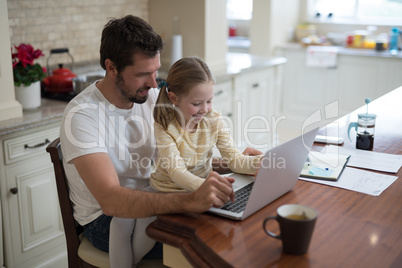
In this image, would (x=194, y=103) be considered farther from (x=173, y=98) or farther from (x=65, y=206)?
(x=65, y=206)

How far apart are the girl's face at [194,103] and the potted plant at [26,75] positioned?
1316 mm

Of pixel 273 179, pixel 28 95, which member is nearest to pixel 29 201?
pixel 28 95

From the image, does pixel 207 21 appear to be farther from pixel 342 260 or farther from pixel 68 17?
pixel 342 260

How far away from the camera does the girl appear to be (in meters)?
1.67

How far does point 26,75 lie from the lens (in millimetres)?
2727

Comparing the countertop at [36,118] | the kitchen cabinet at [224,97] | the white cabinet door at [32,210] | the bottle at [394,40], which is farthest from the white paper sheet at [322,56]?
the white cabinet door at [32,210]

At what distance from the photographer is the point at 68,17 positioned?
137 inches

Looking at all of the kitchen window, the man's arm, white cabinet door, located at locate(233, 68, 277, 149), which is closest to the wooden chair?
the man's arm

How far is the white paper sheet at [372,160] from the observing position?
5.89 feet

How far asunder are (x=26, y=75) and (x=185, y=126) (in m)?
1.38

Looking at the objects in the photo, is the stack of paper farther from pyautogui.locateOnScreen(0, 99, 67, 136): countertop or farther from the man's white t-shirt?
pyautogui.locateOnScreen(0, 99, 67, 136): countertop

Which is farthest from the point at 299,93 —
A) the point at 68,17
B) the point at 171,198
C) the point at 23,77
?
the point at 171,198

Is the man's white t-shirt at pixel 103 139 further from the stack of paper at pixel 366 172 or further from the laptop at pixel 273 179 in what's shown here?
the stack of paper at pixel 366 172

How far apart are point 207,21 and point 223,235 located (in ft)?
9.08
